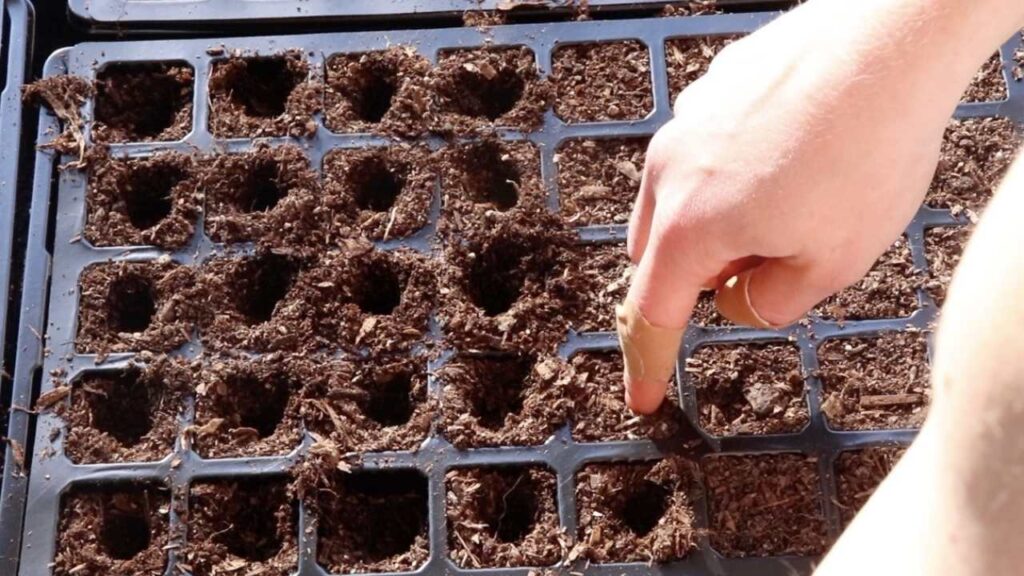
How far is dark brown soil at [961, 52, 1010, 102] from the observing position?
0.82 meters

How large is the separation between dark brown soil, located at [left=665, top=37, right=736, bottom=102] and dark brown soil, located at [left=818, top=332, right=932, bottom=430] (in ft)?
0.84

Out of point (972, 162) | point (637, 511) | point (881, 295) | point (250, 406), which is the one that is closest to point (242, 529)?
point (250, 406)

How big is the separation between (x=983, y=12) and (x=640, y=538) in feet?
1.35

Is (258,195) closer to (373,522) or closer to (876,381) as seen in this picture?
(373,522)

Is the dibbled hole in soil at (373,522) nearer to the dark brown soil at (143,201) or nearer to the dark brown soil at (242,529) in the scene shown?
the dark brown soil at (242,529)

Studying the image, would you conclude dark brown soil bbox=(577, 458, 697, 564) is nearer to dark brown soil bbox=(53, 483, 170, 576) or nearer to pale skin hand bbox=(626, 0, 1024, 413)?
pale skin hand bbox=(626, 0, 1024, 413)

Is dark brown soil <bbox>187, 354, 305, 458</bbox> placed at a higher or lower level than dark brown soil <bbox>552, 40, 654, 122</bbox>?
lower

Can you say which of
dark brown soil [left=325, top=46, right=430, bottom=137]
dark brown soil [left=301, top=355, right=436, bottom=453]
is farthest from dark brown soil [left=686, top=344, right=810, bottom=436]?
dark brown soil [left=325, top=46, right=430, bottom=137]

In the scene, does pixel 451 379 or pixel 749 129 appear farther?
pixel 451 379

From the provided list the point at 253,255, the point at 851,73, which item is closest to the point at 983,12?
the point at 851,73

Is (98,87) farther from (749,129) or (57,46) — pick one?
(749,129)

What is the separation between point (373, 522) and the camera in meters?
0.74

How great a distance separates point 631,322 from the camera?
0.64 meters

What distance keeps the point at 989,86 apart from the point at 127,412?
0.77 meters
